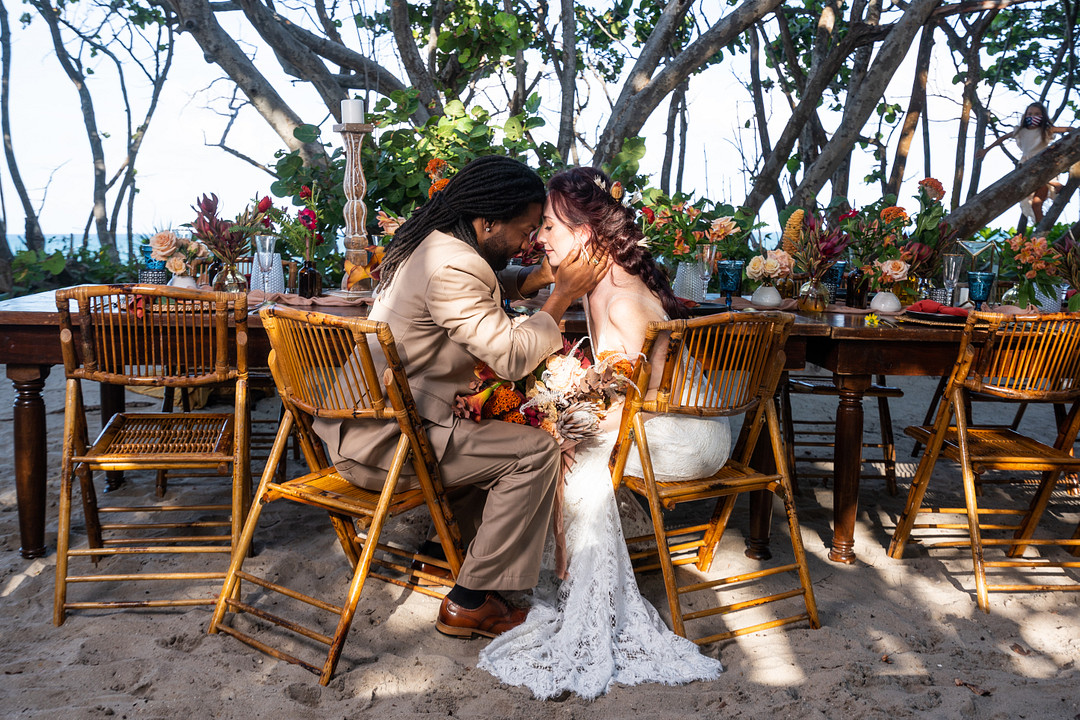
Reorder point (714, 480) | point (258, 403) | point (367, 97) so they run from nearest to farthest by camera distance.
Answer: point (714, 480) < point (258, 403) < point (367, 97)

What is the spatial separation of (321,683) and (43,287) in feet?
29.1

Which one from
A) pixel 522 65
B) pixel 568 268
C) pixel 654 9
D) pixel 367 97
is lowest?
pixel 568 268

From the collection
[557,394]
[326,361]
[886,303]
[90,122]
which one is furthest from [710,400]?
[90,122]

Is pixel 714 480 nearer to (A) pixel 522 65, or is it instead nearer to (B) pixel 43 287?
(A) pixel 522 65

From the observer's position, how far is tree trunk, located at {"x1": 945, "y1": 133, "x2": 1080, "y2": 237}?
6512 mm

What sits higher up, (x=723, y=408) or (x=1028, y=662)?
(x=723, y=408)

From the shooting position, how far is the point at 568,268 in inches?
107

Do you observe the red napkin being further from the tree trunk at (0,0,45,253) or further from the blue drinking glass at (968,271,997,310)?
the tree trunk at (0,0,45,253)

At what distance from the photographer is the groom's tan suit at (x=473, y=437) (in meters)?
2.50

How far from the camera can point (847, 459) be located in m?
3.36

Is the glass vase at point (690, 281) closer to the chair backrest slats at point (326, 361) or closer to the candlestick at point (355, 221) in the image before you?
the candlestick at point (355, 221)

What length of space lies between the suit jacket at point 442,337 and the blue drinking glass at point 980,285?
250 cm

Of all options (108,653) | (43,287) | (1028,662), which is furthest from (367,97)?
(1028,662)

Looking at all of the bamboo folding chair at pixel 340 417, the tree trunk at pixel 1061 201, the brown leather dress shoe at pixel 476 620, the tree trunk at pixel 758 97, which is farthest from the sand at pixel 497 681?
the tree trunk at pixel 758 97
